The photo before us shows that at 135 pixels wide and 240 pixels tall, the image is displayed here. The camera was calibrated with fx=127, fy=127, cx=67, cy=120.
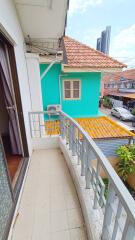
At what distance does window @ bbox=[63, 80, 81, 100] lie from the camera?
5531 mm

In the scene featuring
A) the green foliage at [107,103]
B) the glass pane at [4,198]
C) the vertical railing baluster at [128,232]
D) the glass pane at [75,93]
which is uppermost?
the glass pane at [75,93]

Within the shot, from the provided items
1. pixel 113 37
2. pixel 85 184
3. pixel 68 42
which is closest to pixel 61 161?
pixel 85 184

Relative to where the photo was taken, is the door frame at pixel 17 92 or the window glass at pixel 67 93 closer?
the door frame at pixel 17 92

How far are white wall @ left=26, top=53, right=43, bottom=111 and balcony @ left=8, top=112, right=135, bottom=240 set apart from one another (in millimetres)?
1483

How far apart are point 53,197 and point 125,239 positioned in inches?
45.5

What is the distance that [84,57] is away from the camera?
5.45 metres

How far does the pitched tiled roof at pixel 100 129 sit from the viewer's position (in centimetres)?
430

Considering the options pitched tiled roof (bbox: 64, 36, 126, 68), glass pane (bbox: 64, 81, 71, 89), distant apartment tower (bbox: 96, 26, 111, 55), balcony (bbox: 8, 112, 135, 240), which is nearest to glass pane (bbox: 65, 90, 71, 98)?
glass pane (bbox: 64, 81, 71, 89)

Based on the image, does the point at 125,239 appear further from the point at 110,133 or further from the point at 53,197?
the point at 110,133

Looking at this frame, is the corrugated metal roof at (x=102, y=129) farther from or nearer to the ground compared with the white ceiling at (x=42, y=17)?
nearer to the ground

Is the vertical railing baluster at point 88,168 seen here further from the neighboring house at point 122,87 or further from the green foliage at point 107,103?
the green foliage at point 107,103

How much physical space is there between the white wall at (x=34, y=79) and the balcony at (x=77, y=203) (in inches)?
58.4

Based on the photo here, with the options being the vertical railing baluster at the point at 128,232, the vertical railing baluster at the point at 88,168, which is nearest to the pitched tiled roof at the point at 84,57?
the vertical railing baluster at the point at 88,168

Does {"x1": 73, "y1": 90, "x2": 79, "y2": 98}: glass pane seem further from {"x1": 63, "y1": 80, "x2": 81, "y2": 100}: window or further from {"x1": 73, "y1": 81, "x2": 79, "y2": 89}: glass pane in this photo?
{"x1": 73, "y1": 81, "x2": 79, "y2": 89}: glass pane
